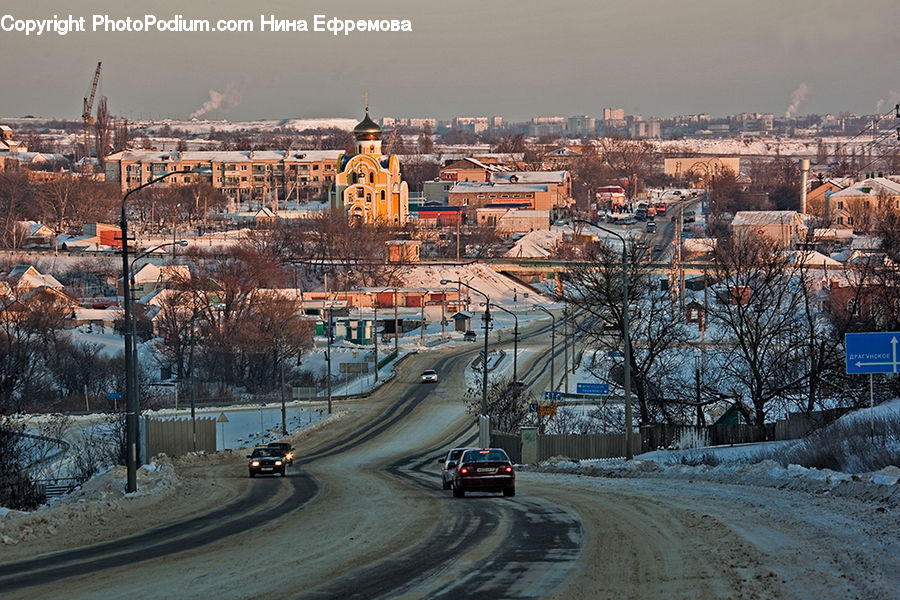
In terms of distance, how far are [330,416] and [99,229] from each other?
83.9 metres

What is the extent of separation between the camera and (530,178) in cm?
19500

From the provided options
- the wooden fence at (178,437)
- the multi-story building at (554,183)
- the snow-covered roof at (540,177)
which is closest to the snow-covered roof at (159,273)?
the wooden fence at (178,437)

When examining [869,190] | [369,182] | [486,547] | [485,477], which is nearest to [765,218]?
[869,190]

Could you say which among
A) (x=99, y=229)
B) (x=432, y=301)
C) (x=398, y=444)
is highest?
(x=99, y=229)

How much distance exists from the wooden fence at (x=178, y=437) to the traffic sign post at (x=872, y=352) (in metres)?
33.8

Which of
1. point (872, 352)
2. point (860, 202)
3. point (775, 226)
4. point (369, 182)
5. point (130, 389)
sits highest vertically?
point (369, 182)

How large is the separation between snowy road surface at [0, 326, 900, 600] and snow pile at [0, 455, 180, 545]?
10cm

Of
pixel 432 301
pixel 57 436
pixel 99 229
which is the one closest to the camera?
pixel 57 436

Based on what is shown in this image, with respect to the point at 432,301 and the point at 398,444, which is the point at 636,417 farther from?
the point at 432,301

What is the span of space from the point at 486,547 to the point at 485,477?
930 centimetres

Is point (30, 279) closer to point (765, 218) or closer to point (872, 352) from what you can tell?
point (765, 218)

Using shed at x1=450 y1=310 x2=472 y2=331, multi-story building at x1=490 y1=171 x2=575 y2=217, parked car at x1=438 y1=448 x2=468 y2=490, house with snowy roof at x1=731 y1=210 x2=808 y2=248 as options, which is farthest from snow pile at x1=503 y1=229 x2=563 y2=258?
parked car at x1=438 y1=448 x2=468 y2=490

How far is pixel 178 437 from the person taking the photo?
53844 mm

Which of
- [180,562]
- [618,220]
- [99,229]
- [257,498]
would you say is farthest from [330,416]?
[618,220]
